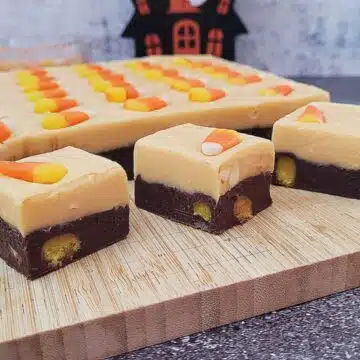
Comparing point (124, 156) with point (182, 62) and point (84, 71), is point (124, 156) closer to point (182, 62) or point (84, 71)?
point (84, 71)

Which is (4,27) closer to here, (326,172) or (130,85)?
(130,85)

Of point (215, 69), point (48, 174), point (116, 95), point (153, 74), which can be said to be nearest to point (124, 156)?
point (116, 95)

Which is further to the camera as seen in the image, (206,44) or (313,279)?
(206,44)

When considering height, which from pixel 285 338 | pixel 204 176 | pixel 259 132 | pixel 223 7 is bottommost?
pixel 285 338

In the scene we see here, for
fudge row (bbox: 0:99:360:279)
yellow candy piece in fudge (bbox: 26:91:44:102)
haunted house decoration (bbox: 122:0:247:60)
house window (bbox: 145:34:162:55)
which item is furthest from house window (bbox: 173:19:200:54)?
fudge row (bbox: 0:99:360:279)

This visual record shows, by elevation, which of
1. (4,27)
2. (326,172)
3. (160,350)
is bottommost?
(160,350)

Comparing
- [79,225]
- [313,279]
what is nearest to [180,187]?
[79,225]
